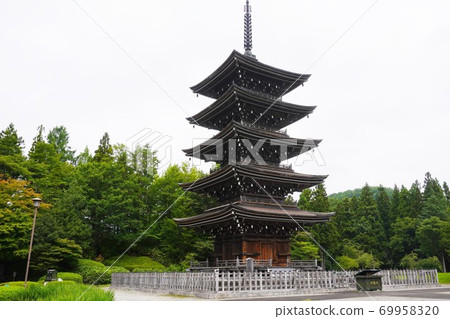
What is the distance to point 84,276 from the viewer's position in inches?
1353

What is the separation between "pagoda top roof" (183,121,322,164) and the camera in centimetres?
2492

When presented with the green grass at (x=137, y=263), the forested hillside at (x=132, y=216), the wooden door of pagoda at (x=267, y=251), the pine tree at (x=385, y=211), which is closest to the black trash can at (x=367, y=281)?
the wooden door of pagoda at (x=267, y=251)

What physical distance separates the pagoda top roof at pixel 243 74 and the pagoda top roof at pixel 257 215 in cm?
1077

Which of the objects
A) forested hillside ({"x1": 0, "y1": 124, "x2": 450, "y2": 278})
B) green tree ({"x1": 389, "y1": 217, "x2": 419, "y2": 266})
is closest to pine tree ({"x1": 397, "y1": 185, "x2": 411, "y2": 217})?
forested hillside ({"x1": 0, "y1": 124, "x2": 450, "y2": 278})

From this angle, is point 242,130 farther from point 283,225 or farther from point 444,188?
point 444,188

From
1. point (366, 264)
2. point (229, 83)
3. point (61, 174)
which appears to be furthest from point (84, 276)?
point (366, 264)

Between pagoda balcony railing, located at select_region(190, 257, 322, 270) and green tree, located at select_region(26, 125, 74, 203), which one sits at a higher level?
green tree, located at select_region(26, 125, 74, 203)

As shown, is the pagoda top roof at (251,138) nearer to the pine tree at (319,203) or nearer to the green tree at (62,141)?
the pine tree at (319,203)

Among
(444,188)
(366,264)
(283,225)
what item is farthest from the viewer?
(444,188)

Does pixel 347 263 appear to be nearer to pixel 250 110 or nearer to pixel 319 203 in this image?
pixel 319 203

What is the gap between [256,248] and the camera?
24.1 m

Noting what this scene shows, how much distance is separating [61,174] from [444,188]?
71261 millimetres

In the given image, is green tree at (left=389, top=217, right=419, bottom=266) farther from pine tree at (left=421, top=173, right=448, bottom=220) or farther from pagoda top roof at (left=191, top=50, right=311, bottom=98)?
pagoda top roof at (left=191, top=50, right=311, bottom=98)

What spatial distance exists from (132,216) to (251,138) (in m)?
26.5
